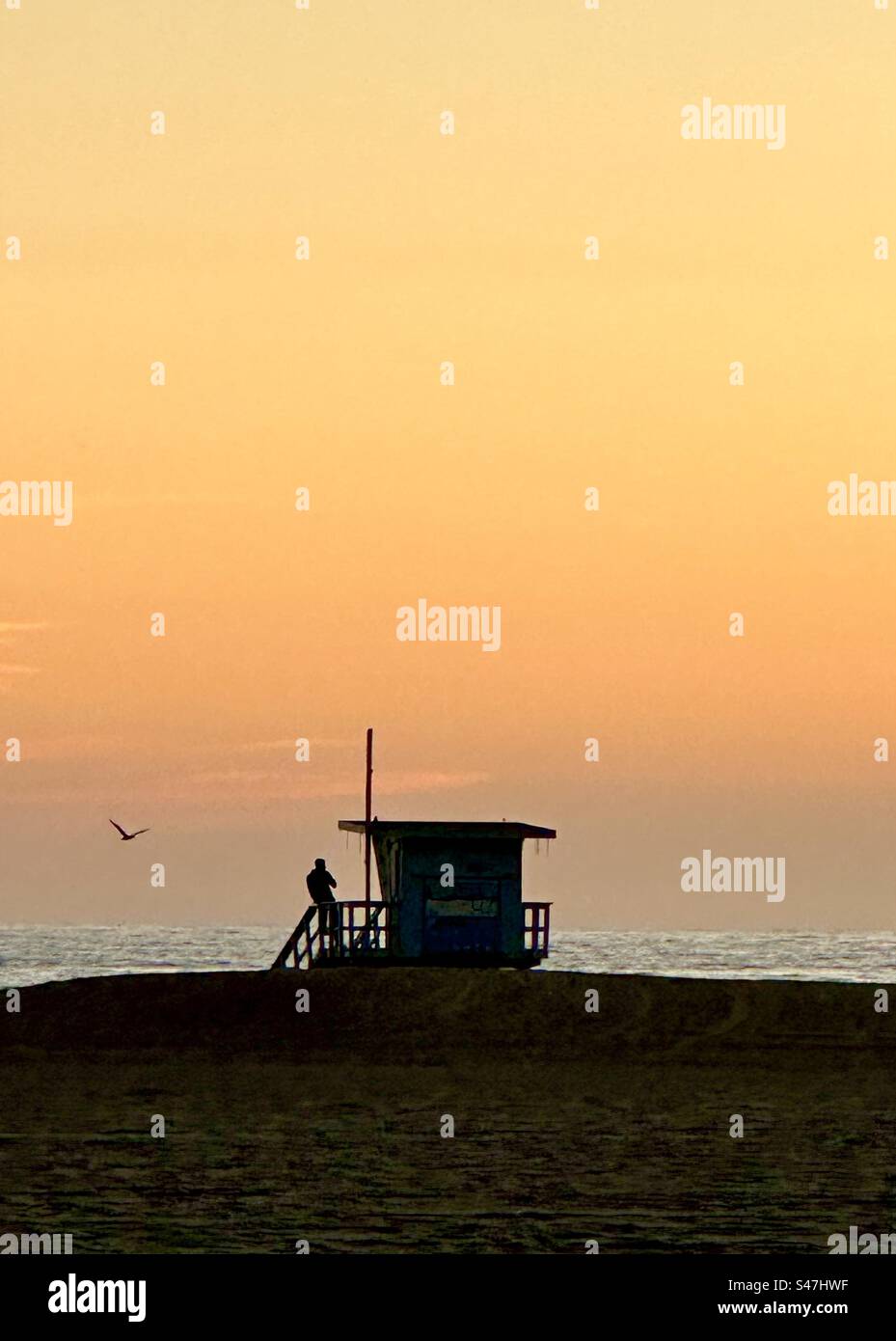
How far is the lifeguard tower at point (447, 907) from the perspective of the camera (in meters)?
46.2

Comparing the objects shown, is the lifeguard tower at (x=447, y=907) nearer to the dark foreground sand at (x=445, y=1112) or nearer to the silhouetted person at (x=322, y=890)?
the silhouetted person at (x=322, y=890)

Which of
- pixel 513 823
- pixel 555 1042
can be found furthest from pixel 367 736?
pixel 555 1042

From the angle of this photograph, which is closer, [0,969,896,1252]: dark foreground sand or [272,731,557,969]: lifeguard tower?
[0,969,896,1252]: dark foreground sand

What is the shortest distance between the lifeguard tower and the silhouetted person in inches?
1.6

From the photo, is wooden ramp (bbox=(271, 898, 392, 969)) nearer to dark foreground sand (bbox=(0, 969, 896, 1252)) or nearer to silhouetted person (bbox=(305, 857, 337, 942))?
silhouetted person (bbox=(305, 857, 337, 942))

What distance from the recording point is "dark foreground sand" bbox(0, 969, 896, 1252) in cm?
1482

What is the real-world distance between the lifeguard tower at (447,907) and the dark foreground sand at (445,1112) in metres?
9.24

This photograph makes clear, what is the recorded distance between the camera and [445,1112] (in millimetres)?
21766

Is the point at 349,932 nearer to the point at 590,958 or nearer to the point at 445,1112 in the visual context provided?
the point at 445,1112

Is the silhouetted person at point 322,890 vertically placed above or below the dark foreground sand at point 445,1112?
above

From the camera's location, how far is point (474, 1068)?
2720 cm

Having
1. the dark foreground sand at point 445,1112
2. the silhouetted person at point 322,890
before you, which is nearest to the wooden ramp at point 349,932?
the silhouetted person at point 322,890

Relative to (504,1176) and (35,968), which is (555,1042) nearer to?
(504,1176)

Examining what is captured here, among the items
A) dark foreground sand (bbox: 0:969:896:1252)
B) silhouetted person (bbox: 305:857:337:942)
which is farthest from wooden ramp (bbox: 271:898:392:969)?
dark foreground sand (bbox: 0:969:896:1252)
